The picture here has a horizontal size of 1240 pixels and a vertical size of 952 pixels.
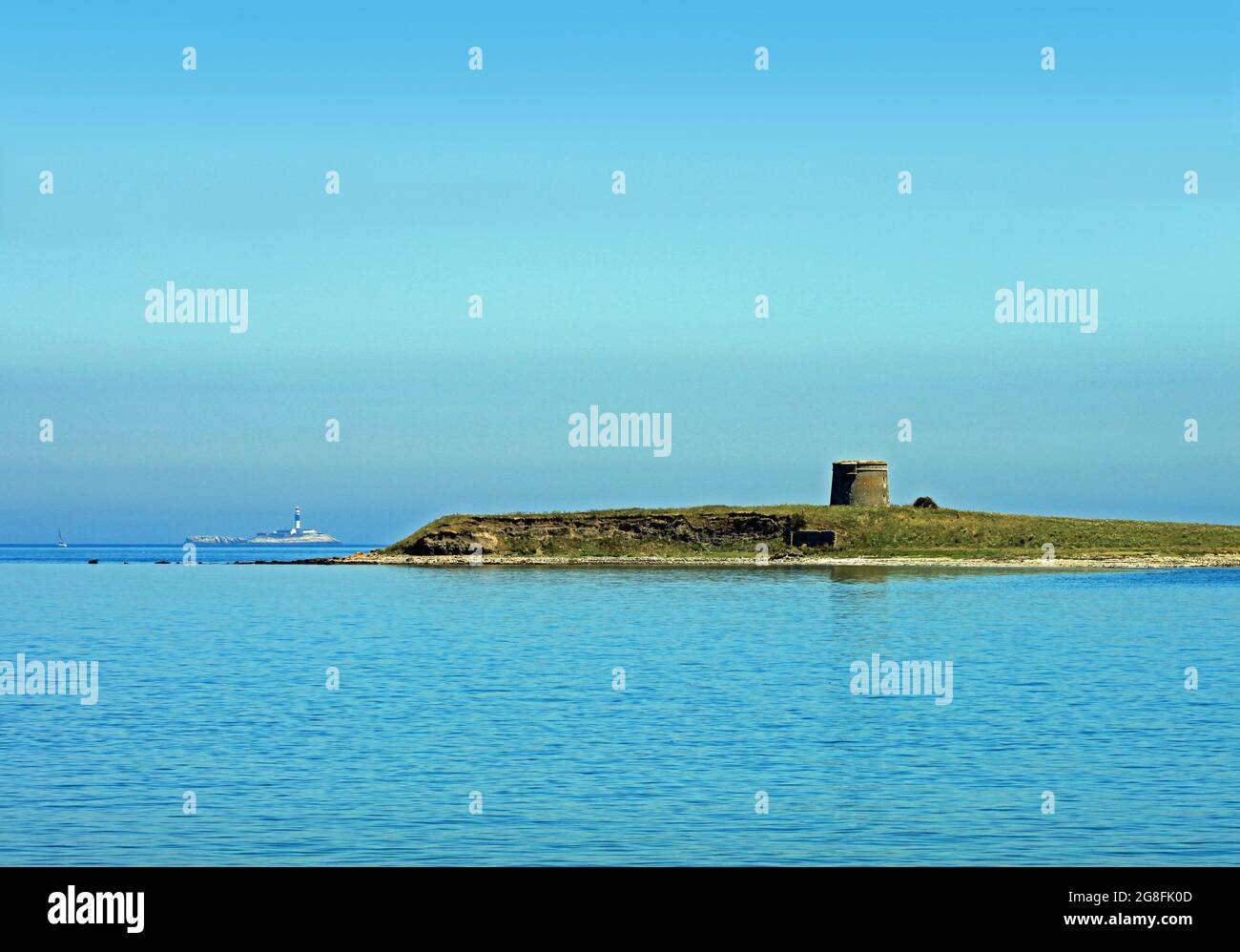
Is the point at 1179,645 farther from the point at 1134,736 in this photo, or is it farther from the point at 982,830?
the point at 982,830

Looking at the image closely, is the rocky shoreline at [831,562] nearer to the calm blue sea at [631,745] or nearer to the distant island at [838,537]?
the distant island at [838,537]

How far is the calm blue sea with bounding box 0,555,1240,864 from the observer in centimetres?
2212

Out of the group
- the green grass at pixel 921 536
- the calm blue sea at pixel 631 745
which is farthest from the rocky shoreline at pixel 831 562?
the calm blue sea at pixel 631 745

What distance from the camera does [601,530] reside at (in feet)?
558

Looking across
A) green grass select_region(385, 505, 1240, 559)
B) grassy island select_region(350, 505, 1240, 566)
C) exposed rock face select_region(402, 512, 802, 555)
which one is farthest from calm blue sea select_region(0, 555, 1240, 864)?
exposed rock face select_region(402, 512, 802, 555)

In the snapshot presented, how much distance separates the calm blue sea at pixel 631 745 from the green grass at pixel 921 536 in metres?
80.1

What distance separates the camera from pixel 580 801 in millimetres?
25047

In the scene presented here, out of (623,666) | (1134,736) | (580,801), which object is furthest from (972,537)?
(580,801)

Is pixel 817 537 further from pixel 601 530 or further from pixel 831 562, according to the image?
pixel 601 530

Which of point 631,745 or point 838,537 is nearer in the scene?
point 631,745

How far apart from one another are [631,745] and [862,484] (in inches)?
5294

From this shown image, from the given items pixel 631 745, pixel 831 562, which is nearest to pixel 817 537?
pixel 831 562

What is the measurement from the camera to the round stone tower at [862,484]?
162625mm
